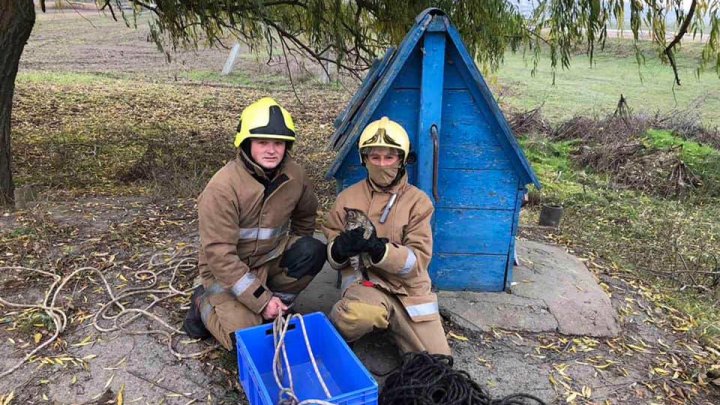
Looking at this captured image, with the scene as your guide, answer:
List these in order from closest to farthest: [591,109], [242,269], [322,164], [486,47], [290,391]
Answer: [290,391], [242,269], [486,47], [322,164], [591,109]

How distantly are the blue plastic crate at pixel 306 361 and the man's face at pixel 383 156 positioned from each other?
2.73 feet

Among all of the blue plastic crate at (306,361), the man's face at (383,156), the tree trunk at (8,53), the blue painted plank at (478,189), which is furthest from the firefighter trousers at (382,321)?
the tree trunk at (8,53)

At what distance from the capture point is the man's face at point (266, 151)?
9.16 ft

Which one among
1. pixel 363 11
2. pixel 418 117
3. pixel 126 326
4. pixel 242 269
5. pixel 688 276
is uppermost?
pixel 363 11

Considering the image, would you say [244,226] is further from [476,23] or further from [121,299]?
[476,23]

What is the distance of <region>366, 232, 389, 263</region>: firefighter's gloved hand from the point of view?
107 inches

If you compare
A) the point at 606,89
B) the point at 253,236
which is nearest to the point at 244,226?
the point at 253,236

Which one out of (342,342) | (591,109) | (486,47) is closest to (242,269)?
(342,342)

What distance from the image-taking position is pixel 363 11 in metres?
5.71

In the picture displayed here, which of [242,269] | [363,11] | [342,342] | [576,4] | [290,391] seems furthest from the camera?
[363,11]

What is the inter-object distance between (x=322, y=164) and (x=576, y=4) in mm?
3559

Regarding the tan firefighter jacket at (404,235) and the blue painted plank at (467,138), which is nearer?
the tan firefighter jacket at (404,235)

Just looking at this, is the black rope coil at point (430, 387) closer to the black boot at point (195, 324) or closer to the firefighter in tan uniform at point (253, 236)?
the firefighter in tan uniform at point (253, 236)

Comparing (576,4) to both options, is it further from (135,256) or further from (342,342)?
(135,256)
